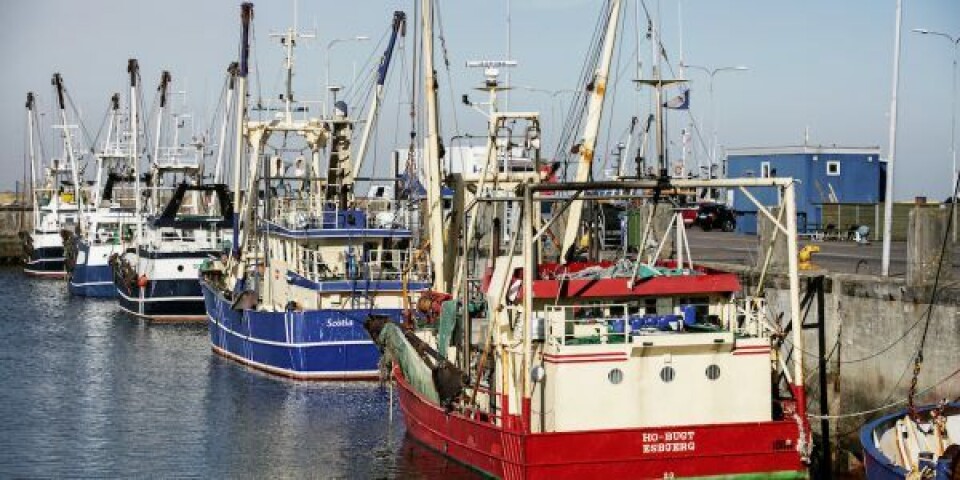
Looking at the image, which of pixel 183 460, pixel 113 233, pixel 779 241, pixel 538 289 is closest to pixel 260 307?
pixel 183 460

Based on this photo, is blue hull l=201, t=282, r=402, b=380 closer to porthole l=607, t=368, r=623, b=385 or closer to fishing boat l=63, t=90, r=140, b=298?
porthole l=607, t=368, r=623, b=385

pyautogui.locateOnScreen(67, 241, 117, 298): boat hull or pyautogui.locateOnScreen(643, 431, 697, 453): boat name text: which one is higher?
pyautogui.locateOnScreen(643, 431, 697, 453): boat name text

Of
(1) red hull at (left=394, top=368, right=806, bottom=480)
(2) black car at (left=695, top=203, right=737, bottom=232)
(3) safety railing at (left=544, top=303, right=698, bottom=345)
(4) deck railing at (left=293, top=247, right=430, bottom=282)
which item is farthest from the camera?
(2) black car at (left=695, top=203, right=737, bottom=232)

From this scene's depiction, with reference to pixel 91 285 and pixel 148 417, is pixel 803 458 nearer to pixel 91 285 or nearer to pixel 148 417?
pixel 148 417

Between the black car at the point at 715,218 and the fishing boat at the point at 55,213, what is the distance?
38.1m

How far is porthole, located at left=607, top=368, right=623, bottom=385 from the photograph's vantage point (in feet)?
74.6

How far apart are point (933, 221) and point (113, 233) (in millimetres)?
59278

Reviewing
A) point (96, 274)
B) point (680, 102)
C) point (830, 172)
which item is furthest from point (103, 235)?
point (680, 102)

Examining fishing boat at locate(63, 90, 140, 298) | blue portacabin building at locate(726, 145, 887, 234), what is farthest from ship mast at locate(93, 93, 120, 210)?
blue portacabin building at locate(726, 145, 887, 234)

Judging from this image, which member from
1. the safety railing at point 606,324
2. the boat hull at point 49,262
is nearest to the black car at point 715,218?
the safety railing at point 606,324

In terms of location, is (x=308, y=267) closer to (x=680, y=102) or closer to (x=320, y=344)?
(x=320, y=344)

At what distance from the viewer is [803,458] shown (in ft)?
74.6

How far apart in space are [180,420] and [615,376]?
15.1m

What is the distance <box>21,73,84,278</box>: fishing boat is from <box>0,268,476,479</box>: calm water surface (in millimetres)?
39961
